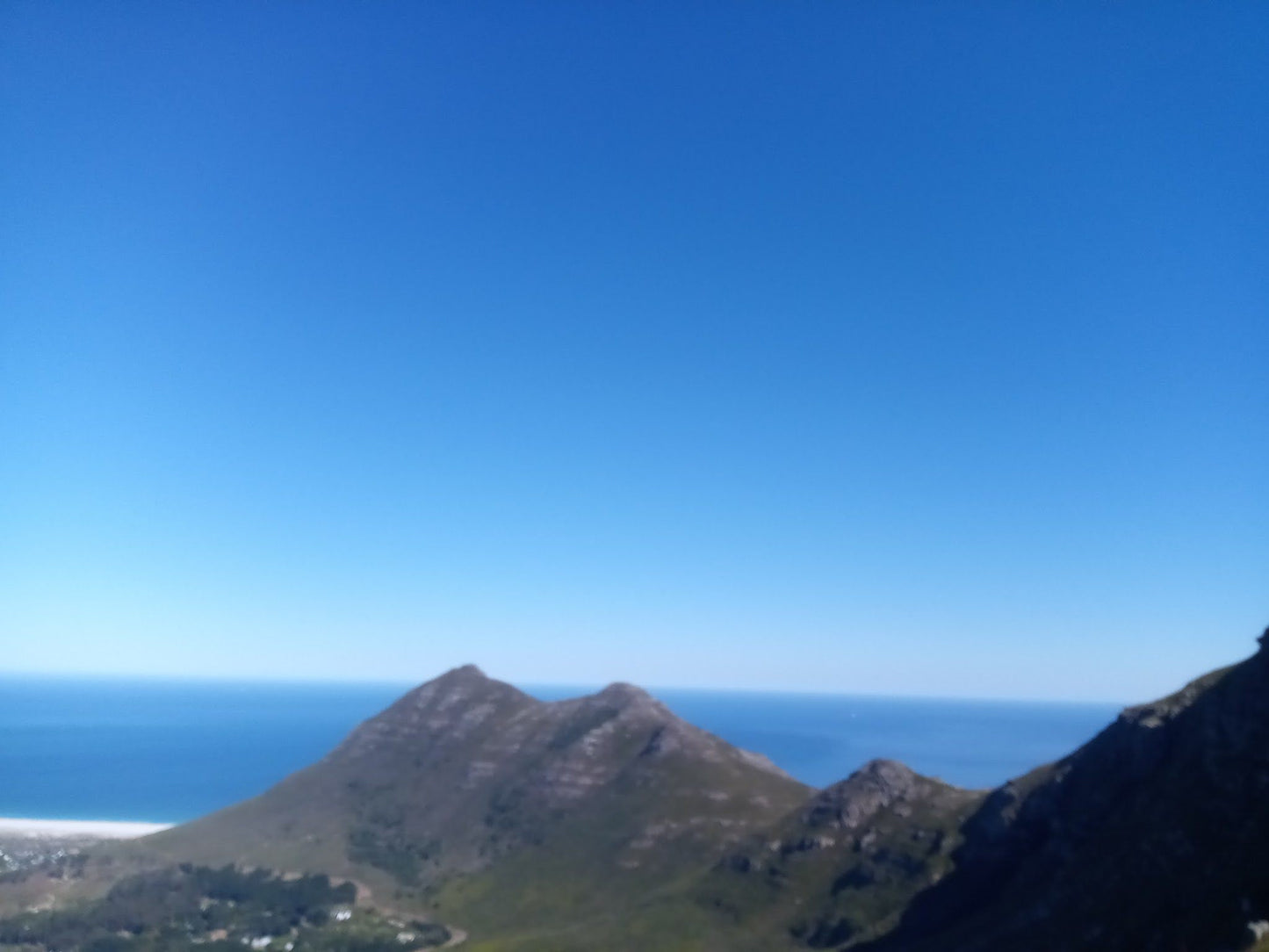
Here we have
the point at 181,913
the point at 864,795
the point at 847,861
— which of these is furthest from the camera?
the point at 181,913

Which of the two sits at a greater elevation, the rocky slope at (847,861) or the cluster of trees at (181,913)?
the rocky slope at (847,861)

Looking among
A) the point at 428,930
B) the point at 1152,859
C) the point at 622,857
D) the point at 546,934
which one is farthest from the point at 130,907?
the point at 1152,859

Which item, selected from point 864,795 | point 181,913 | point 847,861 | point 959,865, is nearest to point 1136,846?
point 959,865

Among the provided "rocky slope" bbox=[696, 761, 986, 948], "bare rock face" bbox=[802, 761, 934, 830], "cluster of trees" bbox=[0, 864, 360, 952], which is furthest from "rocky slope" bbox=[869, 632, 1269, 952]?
"cluster of trees" bbox=[0, 864, 360, 952]

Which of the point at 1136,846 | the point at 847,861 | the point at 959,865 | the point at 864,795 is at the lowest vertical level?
the point at 847,861

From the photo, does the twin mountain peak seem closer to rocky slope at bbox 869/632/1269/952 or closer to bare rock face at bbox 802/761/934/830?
rocky slope at bbox 869/632/1269/952

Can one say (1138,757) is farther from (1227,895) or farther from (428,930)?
(428,930)

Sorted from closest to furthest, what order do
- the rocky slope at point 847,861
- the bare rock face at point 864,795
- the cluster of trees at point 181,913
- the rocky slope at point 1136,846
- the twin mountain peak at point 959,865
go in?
the rocky slope at point 1136,846 → the twin mountain peak at point 959,865 → the rocky slope at point 847,861 → the cluster of trees at point 181,913 → the bare rock face at point 864,795

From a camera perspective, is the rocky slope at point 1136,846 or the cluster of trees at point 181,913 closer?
the rocky slope at point 1136,846

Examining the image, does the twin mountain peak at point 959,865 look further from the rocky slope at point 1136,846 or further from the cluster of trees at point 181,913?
the cluster of trees at point 181,913

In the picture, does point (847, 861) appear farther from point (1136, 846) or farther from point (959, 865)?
point (1136, 846)

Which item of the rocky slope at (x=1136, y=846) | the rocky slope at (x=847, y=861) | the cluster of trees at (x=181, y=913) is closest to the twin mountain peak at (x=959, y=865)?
the rocky slope at (x=1136, y=846)

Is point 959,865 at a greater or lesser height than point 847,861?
greater
